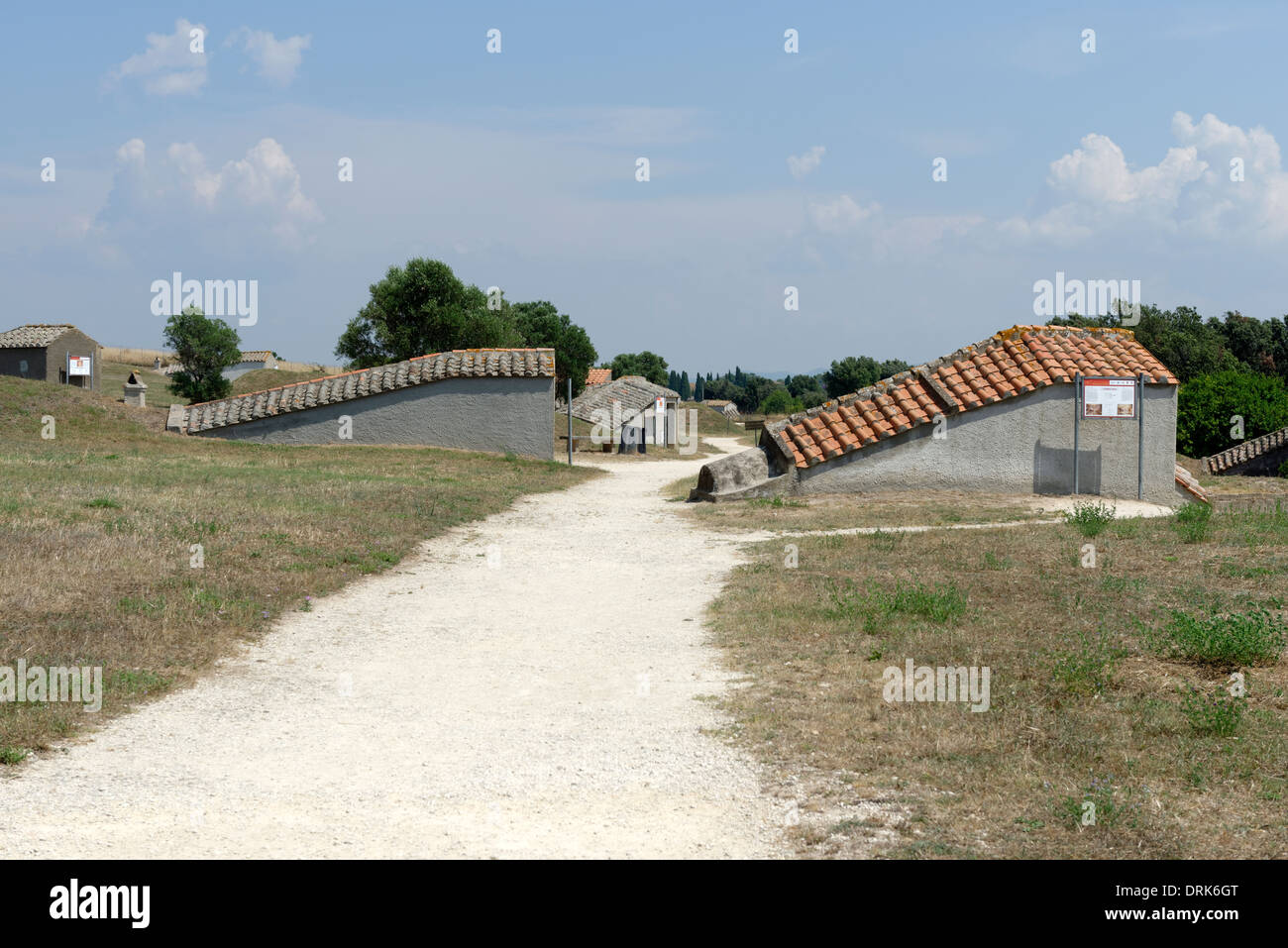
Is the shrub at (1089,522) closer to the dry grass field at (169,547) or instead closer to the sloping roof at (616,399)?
the dry grass field at (169,547)

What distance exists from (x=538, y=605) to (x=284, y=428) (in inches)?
939

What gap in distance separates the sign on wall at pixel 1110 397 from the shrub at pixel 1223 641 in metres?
13.7

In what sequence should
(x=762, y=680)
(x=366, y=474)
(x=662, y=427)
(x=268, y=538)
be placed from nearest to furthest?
(x=762, y=680) < (x=268, y=538) < (x=366, y=474) < (x=662, y=427)

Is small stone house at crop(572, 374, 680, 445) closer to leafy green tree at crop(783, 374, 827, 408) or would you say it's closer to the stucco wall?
the stucco wall

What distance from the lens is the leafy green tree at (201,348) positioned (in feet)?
203

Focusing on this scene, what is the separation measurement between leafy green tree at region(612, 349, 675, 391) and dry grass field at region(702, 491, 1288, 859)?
87889 millimetres

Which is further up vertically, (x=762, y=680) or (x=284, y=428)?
(x=284, y=428)

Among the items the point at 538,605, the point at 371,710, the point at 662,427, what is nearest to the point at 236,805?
the point at 371,710

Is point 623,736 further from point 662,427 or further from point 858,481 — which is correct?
point 662,427

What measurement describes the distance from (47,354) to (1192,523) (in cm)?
6012

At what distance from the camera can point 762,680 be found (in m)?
8.14

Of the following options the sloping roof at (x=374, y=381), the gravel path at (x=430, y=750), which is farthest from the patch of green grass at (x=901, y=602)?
the sloping roof at (x=374, y=381)

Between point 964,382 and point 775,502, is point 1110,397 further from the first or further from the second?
point 775,502

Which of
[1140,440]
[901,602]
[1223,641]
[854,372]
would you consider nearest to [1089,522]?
[901,602]
